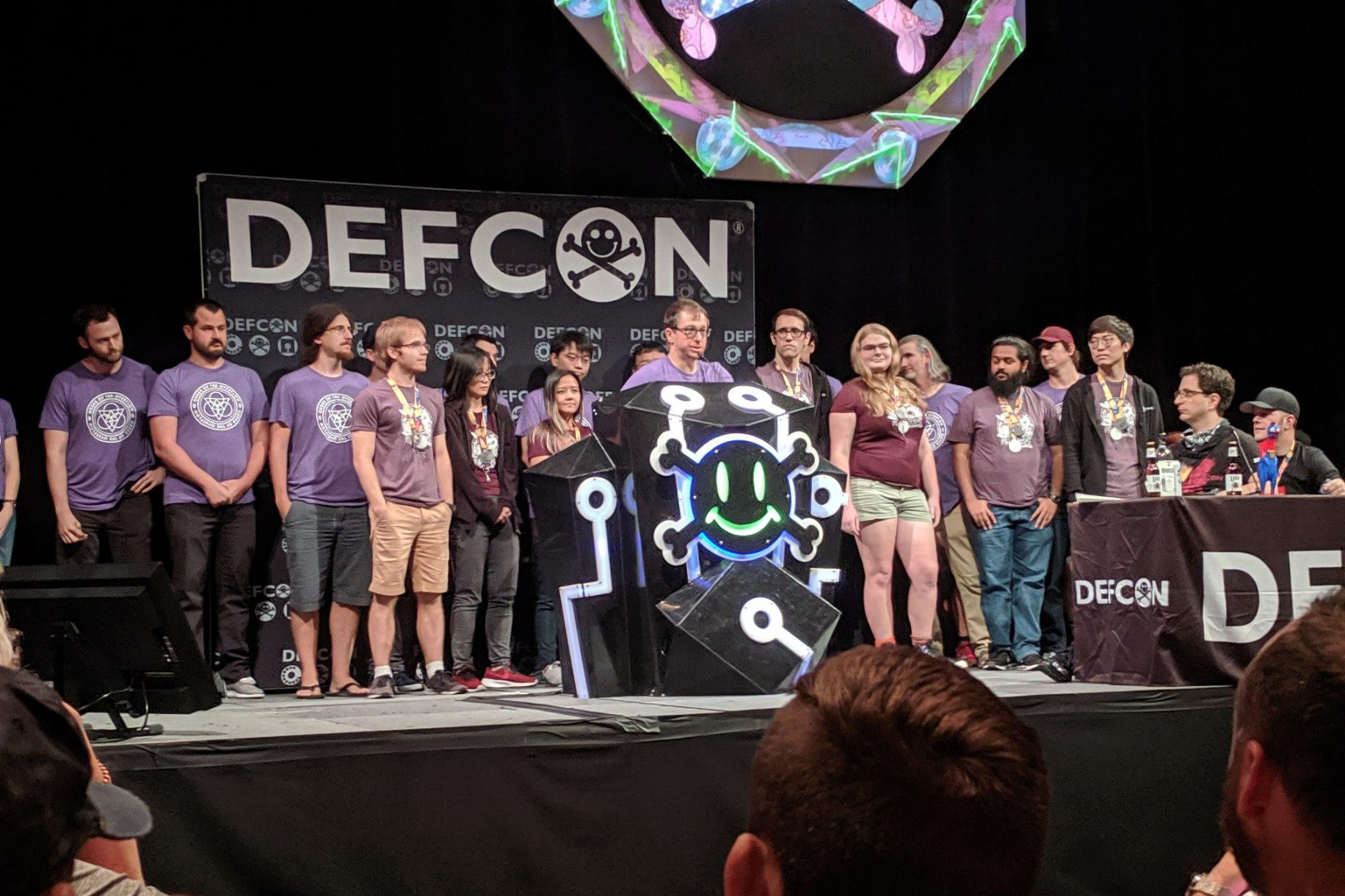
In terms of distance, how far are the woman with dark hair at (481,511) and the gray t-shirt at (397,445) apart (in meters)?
0.29

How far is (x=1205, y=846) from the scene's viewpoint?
4316mm

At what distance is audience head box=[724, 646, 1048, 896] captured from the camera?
1.04 meters

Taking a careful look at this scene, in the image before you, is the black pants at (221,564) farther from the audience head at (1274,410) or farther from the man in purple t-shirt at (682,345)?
the audience head at (1274,410)

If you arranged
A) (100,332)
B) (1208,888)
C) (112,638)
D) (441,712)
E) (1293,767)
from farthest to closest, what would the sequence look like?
(100,332), (441,712), (112,638), (1208,888), (1293,767)

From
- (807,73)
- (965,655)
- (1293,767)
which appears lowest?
(965,655)

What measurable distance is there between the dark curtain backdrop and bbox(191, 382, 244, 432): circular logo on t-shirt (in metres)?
0.64

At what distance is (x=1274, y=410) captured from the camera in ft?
Result: 22.7

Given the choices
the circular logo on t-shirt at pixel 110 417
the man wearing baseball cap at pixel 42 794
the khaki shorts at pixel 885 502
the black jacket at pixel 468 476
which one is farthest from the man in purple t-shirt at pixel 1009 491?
the man wearing baseball cap at pixel 42 794

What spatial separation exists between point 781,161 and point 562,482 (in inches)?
142

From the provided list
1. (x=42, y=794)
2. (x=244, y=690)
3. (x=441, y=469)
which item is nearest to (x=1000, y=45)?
(x=441, y=469)

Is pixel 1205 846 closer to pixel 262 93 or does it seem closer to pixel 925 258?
pixel 925 258

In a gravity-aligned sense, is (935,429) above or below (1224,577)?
above

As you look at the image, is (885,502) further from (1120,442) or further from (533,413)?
(533,413)

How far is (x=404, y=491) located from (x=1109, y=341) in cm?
344
